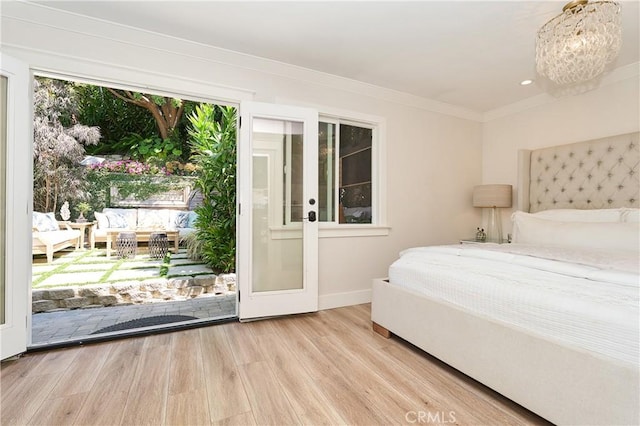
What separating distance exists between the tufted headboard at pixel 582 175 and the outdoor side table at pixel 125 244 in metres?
6.29

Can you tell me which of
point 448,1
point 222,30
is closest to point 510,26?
point 448,1

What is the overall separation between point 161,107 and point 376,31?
468 cm

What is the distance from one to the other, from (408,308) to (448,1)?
2.15 m

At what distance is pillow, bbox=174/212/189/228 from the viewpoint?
6289 mm

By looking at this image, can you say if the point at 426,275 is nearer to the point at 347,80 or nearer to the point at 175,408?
the point at 175,408

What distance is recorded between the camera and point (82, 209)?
578 cm

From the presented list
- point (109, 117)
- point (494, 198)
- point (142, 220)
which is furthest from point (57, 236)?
point (494, 198)

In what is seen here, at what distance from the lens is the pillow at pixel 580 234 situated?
1.98 metres

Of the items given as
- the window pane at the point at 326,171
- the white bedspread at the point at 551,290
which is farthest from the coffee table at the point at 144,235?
the white bedspread at the point at 551,290

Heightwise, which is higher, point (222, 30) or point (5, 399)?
point (222, 30)

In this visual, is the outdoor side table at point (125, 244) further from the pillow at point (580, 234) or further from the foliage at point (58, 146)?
the pillow at point (580, 234)

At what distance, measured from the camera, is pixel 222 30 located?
2359 millimetres

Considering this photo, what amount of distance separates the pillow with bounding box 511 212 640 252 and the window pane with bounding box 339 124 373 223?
154 cm

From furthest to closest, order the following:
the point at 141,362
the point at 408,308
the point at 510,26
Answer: the point at 510,26 → the point at 408,308 → the point at 141,362
